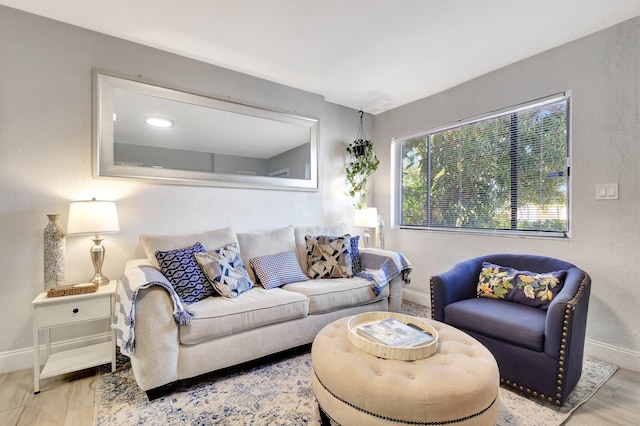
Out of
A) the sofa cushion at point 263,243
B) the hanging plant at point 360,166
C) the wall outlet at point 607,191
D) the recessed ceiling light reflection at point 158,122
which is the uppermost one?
the recessed ceiling light reflection at point 158,122

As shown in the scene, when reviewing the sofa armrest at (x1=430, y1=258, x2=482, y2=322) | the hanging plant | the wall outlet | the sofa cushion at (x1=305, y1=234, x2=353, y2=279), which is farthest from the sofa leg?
the wall outlet

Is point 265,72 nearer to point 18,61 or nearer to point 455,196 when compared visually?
point 18,61

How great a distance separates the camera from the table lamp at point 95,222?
200 centimetres

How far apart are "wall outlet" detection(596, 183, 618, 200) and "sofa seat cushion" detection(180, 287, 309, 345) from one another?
2368mm

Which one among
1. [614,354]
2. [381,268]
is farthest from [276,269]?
[614,354]

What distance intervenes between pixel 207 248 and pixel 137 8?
1.79 meters

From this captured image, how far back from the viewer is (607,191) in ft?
7.23

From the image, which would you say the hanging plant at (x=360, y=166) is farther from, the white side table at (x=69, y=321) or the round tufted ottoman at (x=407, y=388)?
the white side table at (x=69, y=321)

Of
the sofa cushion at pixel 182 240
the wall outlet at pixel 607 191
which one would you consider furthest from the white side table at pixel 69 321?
the wall outlet at pixel 607 191

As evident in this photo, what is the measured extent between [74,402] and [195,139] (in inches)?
82.2

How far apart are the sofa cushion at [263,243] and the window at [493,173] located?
169cm

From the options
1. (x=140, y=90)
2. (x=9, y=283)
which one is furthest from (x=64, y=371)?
(x=140, y=90)

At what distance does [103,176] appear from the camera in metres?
2.31

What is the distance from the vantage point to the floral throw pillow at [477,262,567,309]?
1.98 meters
